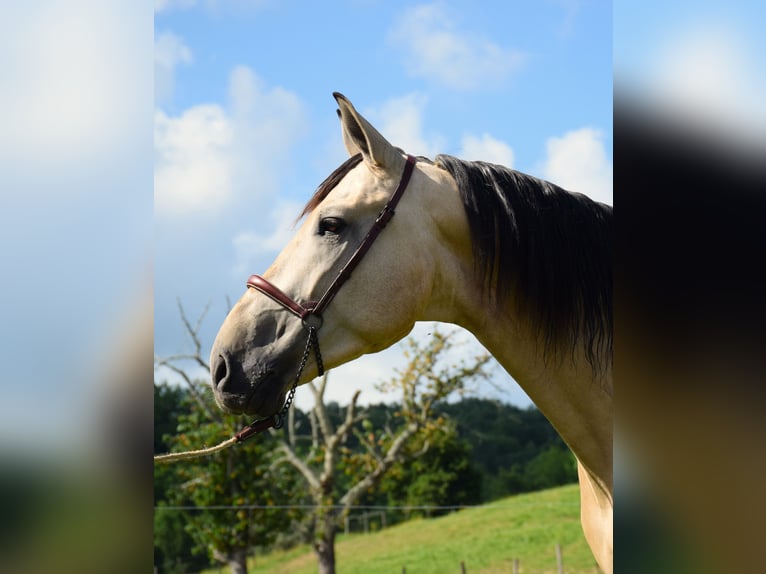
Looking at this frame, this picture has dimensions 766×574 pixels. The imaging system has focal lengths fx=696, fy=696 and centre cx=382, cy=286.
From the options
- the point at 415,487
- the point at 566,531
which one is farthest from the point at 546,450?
the point at 566,531

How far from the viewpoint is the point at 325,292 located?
94.4 inches

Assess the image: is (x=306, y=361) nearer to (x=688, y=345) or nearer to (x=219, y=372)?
(x=219, y=372)

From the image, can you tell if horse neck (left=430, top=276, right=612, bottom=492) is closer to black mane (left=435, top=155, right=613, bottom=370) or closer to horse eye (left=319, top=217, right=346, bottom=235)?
black mane (left=435, top=155, right=613, bottom=370)

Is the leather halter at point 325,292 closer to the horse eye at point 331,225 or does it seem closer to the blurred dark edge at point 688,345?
the horse eye at point 331,225

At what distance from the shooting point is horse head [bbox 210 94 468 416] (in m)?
2.37

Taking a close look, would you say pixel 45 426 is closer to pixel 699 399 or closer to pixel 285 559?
pixel 699 399

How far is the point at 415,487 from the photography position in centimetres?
2900

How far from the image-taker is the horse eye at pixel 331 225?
7.97 feet

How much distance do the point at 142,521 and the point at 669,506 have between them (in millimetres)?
576

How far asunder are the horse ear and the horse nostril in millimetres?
867

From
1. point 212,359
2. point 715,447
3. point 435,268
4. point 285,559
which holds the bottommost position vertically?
point 285,559

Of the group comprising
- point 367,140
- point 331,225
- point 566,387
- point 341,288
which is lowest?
point 566,387

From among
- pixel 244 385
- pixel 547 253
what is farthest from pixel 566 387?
pixel 244 385

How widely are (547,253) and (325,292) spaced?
0.77 meters
